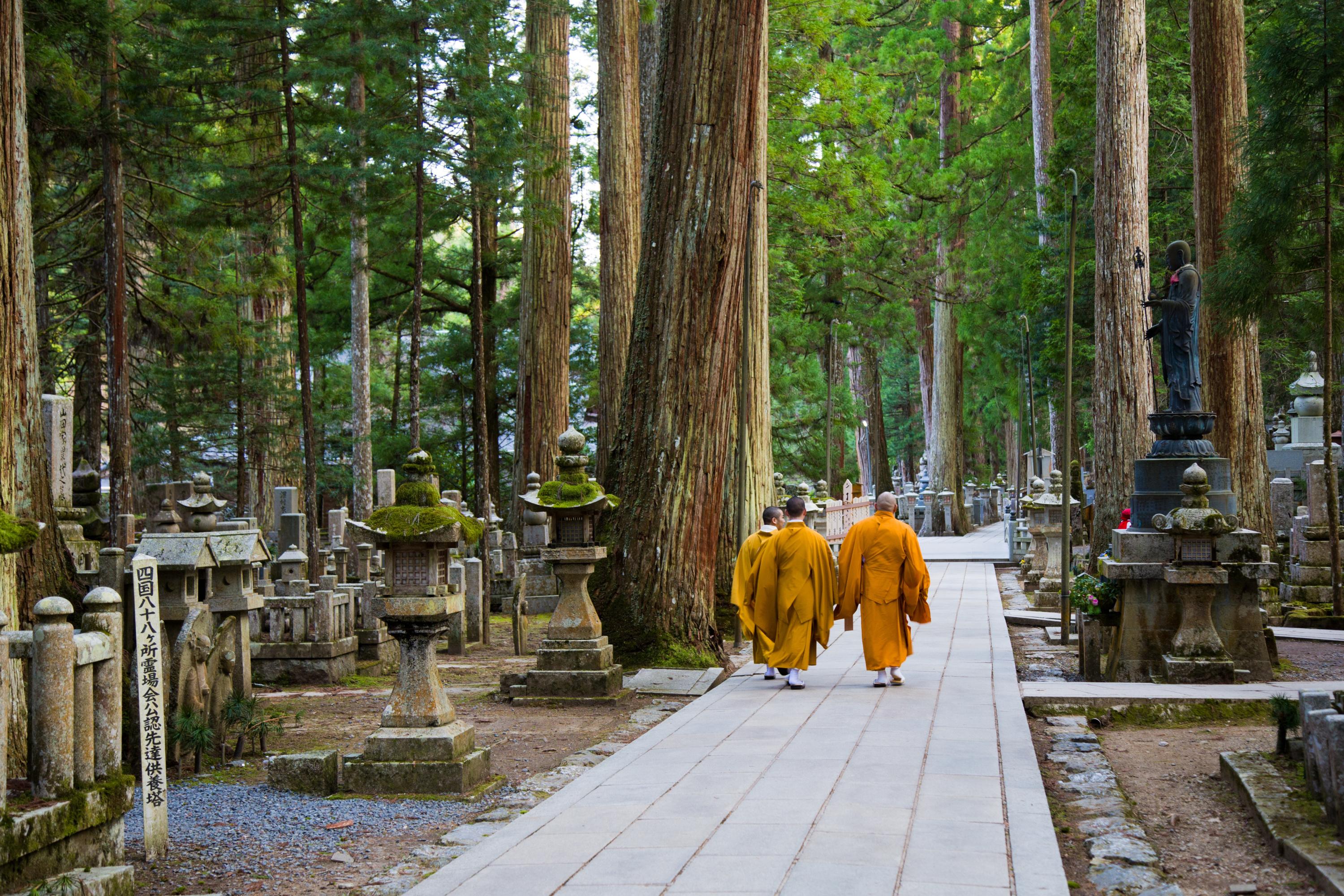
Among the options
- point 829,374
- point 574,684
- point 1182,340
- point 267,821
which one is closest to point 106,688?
point 267,821

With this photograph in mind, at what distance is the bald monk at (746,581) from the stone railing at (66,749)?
20.2 feet

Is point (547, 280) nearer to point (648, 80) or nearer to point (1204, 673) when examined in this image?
point (648, 80)

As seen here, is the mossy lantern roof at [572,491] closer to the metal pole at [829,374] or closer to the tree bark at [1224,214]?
the tree bark at [1224,214]

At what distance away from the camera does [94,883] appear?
453 cm

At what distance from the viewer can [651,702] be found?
9.97 meters

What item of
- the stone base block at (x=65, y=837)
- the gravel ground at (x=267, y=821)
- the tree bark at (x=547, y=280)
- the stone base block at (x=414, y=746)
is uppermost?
the tree bark at (x=547, y=280)

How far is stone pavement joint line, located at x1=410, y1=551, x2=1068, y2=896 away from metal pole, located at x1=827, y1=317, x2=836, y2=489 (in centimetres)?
1699

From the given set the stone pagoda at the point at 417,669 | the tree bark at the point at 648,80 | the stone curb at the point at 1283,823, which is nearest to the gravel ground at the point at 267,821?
the stone pagoda at the point at 417,669

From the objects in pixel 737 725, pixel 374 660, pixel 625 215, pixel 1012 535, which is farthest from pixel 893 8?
pixel 737 725

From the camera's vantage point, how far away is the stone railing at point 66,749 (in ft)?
14.4

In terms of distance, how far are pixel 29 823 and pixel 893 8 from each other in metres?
35.1

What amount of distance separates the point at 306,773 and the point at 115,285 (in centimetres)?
904

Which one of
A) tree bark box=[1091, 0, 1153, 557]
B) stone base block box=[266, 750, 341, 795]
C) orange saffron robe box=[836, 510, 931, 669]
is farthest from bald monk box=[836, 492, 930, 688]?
tree bark box=[1091, 0, 1153, 557]

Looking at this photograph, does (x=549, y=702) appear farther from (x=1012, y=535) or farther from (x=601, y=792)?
(x=1012, y=535)
